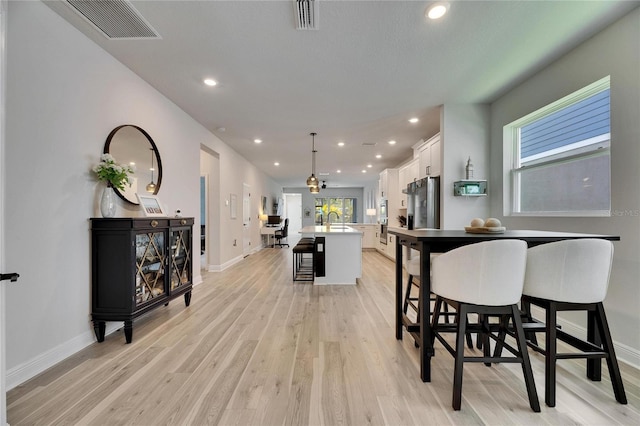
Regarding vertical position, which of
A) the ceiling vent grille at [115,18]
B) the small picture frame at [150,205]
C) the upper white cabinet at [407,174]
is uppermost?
the ceiling vent grille at [115,18]

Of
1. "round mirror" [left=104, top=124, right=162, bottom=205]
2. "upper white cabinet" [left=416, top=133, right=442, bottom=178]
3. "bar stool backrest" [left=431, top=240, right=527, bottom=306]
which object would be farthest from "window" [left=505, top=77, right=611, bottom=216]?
"round mirror" [left=104, top=124, right=162, bottom=205]

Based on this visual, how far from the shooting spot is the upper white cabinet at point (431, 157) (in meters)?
4.05

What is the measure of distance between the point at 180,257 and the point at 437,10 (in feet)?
11.2

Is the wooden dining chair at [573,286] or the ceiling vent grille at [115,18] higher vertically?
the ceiling vent grille at [115,18]

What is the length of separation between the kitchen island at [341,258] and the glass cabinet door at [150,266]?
2217mm

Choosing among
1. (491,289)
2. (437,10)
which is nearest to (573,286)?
(491,289)

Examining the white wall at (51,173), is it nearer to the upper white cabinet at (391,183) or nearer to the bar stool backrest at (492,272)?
the bar stool backrest at (492,272)

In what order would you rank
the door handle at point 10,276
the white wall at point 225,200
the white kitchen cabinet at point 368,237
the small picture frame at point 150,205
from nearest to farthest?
the door handle at point 10,276 < the small picture frame at point 150,205 < the white wall at point 225,200 < the white kitchen cabinet at point 368,237

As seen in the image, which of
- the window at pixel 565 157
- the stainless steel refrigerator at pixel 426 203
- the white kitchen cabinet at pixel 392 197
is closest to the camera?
the window at pixel 565 157

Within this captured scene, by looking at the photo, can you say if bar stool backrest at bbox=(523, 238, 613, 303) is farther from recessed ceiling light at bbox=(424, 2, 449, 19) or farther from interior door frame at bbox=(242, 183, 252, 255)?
interior door frame at bbox=(242, 183, 252, 255)

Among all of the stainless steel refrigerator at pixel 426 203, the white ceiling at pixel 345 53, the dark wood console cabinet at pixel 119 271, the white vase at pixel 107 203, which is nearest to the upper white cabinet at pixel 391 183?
the stainless steel refrigerator at pixel 426 203

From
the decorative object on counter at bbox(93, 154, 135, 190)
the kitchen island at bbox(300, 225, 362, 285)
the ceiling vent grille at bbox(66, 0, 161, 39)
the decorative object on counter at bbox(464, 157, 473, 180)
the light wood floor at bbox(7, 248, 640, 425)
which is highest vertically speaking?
the ceiling vent grille at bbox(66, 0, 161, 39)

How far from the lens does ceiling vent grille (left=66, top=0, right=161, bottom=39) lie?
192 cm

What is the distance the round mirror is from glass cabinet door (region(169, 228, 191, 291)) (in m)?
0.55
